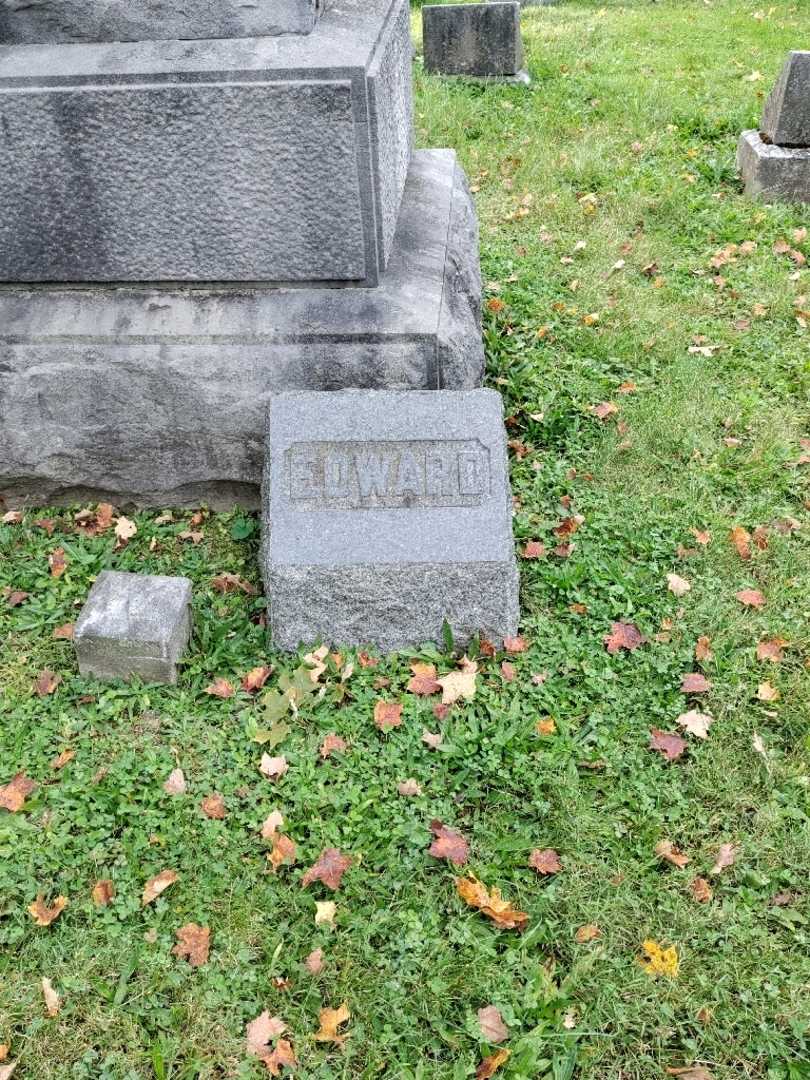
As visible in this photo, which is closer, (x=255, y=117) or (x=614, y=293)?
(x=255, y=117)

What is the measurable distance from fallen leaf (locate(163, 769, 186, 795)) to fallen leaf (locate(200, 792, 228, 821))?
8 centimetres

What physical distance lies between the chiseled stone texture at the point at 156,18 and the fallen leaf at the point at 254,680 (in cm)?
211

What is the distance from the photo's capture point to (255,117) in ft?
10.3

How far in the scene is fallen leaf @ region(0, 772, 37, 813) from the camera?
2635 mm

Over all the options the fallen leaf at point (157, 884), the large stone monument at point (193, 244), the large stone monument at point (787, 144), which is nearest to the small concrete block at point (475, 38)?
the large stone monument at point (787, 144)

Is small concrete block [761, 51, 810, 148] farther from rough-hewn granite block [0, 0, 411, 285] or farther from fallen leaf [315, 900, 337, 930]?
fallen leaf [315, 900, 337, 930]

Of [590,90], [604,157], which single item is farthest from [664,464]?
[590,90]

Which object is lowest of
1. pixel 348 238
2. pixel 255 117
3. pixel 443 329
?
pixel 443 329

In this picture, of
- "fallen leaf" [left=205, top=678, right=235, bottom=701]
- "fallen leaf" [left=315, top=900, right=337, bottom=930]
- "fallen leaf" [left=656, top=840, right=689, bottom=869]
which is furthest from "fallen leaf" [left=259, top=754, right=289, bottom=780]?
"fallen leaf" [left=656, top=840, right=689, bottom=869]

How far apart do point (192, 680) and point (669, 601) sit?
1.60m

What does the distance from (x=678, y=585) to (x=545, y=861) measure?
1.20m

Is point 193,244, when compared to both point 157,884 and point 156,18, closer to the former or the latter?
point 156,18

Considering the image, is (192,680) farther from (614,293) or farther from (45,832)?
(614,293)

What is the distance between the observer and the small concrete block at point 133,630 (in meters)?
2.93
